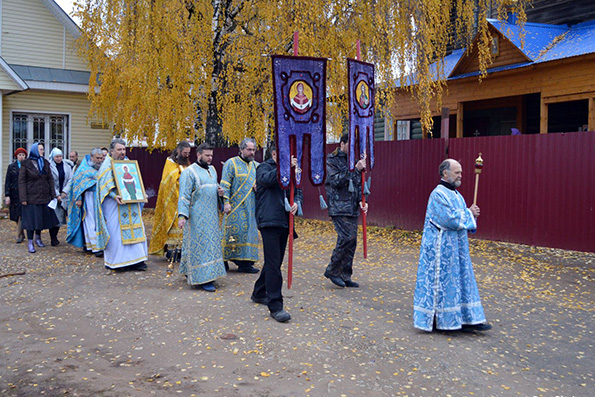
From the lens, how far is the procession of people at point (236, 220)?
18.4 feet

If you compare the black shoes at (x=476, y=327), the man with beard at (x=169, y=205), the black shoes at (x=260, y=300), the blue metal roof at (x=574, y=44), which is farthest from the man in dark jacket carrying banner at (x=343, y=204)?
the blue metal roof at (x=574, y=44)

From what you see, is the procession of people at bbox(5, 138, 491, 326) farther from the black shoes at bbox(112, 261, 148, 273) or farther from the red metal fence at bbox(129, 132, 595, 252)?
the red metal fence at bbox(129, 132, 595, 252)

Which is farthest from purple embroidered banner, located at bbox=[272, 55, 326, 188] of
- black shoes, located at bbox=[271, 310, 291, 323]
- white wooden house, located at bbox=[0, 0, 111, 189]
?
white wooden house, located at bbox=[0, 0, 111, 189]

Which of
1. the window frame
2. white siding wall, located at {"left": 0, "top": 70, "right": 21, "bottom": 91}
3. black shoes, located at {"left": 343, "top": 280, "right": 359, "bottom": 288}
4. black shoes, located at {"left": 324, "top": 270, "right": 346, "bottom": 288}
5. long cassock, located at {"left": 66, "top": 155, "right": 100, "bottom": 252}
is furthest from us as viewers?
the window frame

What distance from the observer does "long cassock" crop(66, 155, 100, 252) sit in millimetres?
10000

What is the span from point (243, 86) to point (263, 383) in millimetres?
9872

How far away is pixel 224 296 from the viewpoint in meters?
7.09

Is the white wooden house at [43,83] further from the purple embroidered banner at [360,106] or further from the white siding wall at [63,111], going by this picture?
the purple embroidered banner at [360,106]

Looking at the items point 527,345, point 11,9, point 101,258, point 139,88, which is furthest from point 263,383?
point 11,9

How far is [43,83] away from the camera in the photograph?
18.7 meters

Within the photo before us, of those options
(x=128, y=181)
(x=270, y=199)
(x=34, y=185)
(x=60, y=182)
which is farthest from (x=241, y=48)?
(x=270, y=199)

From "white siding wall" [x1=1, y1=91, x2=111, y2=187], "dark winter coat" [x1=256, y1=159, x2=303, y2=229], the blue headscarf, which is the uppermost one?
"white siding wall" [x1=1, y1=91, x2=111, y2=187]

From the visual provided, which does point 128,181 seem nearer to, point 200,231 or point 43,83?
point 200,231

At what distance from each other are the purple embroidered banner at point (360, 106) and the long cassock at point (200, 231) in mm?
1943
